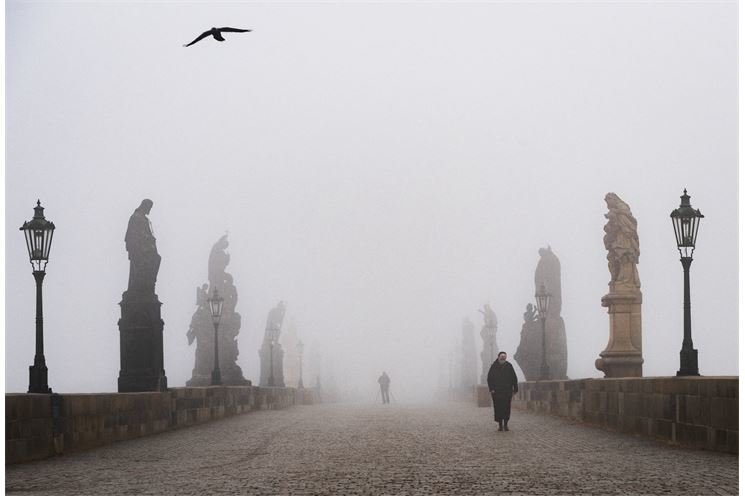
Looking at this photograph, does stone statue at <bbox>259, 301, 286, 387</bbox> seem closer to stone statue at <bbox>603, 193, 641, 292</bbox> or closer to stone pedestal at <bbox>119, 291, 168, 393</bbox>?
stone statue at <bbox>603, 193, 641, 292</bbox>

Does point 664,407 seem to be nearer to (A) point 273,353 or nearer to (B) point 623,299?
(B) point 623,299

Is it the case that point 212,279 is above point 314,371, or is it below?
above

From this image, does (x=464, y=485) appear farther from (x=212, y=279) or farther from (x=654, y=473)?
(x=212, y=279)

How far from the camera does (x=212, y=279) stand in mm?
44844

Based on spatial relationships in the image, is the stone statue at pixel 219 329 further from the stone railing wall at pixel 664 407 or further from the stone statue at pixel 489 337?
the stone railing wall at pixel 664 407

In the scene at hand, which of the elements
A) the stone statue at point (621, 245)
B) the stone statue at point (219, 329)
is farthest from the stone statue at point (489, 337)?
the stone statue at point (621, 245)

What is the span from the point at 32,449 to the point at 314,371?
254ft

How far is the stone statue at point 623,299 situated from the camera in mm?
27531

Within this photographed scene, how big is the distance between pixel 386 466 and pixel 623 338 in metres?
15.3

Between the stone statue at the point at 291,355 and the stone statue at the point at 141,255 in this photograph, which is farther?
the stone statue at the point at 291,355

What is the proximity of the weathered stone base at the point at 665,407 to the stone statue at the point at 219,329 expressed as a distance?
18694 millimetres

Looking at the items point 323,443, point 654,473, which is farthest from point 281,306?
point 654,473

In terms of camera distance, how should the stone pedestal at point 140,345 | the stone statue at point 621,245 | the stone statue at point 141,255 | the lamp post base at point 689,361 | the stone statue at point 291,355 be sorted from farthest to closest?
1. the stone statue at point 291,355
2. the stone statue at point 621,245
3. the stone statue at point 141,255
4. the stone pedestal at point 140,345
5. the lamp post base at point 689,361

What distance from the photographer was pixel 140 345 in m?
25.5
